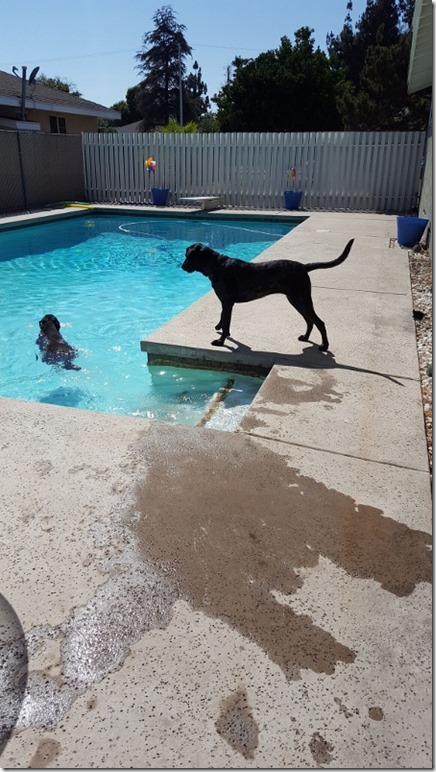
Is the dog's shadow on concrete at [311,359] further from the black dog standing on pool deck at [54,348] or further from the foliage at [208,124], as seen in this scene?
the foliage at [208,124]

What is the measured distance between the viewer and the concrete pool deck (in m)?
1.49

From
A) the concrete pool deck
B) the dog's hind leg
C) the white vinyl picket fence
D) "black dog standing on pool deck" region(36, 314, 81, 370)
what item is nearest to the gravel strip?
the concrete pool deck

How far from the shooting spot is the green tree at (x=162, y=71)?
40.9m

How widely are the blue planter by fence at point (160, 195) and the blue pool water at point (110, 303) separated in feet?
4.24

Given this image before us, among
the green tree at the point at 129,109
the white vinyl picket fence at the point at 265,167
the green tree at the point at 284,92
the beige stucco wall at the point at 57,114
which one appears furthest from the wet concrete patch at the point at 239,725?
the green tree at the point at 129,109

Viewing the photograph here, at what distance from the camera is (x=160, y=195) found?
620 inches

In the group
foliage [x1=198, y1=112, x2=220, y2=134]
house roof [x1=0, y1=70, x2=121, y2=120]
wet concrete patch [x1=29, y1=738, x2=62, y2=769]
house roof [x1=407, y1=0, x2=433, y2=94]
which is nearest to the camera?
wet concrete patch [x1=29, y1=738, x2=62, y2=769]

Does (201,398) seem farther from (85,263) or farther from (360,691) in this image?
(85,263)

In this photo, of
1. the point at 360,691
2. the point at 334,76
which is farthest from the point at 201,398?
the point at 334,76

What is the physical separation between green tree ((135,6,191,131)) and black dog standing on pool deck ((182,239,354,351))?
41.2 m

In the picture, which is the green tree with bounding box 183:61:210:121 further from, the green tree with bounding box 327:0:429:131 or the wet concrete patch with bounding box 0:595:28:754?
the wet concrete patch with bounding box 0:595:28:754

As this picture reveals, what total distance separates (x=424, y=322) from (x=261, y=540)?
388 cm

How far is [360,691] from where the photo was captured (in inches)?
63.0

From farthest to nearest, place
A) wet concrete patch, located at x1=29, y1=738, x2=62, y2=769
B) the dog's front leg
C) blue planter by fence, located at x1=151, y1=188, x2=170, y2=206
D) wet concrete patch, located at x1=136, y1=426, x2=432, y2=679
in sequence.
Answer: blue planter by fence, located at x1=151, y1=188, x2=170, y2=206
the dog's front leg
wet concrete patch, located at x1=136, y1=426, x2=432, y2=679
wet concrete patch, located at x1=29, y1=738, x2=62, y2=769
